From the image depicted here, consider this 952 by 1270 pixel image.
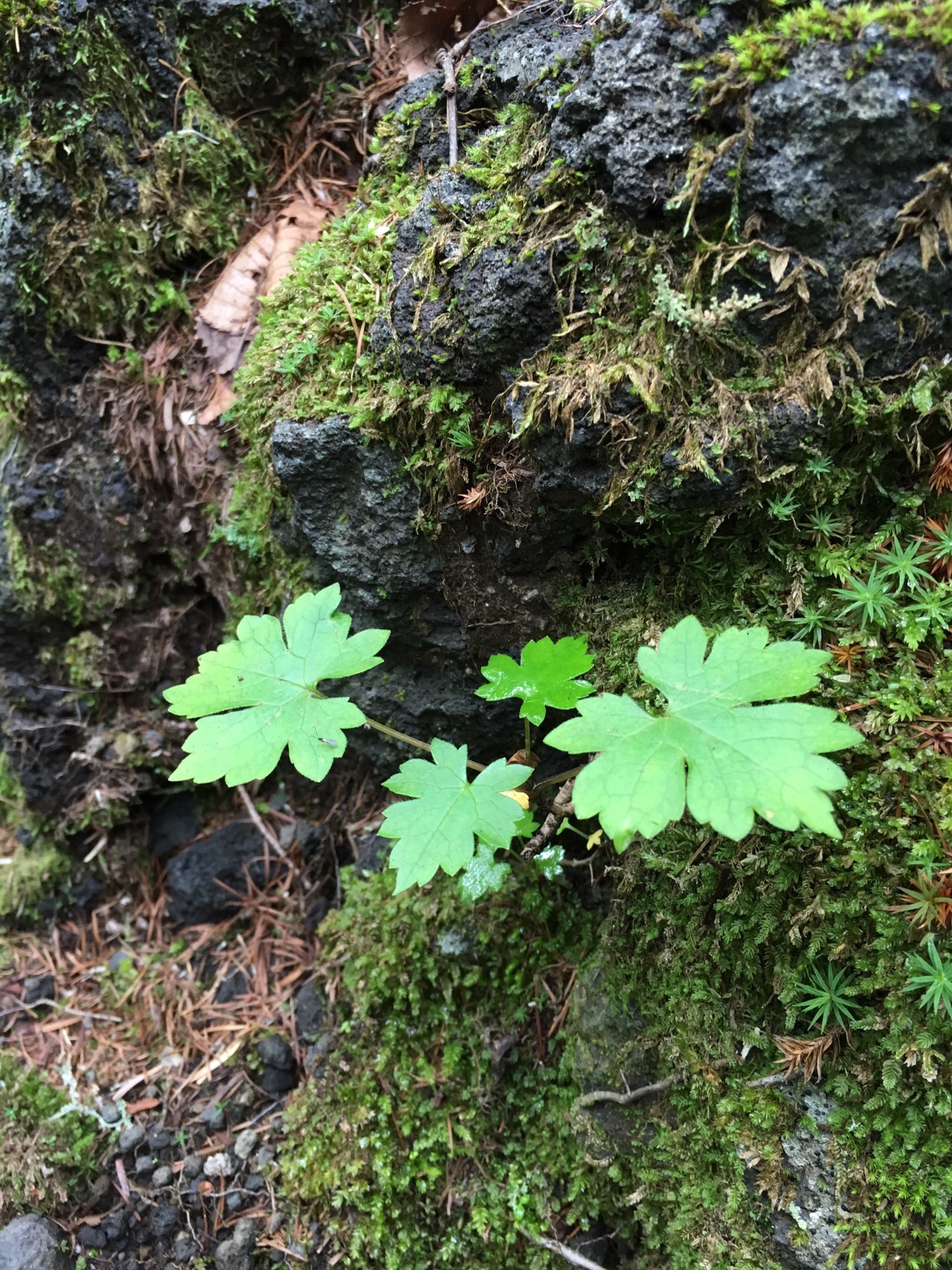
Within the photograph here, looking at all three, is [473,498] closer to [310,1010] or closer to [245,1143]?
[310,1010]

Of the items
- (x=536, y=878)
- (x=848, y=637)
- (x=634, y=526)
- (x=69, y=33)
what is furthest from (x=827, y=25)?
(x=69, y=33)

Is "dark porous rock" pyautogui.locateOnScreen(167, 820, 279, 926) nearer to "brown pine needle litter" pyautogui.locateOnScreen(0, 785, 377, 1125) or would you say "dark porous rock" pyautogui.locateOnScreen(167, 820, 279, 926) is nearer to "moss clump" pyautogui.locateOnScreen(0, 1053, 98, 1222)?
"brown pine needle litter" pyautogui.locateOnScreen(0, 785, 377, 1125)

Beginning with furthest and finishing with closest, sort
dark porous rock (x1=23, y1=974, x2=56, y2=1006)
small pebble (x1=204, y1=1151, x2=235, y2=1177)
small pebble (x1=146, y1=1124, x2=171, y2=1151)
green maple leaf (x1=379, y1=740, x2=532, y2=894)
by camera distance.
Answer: dark porous rock (x1=23, y1=974, x2=56, y2=1006) → small pebble (x1=146, y1=1124, x2=171, y2=1151) → small pebble (x1=204, y1=1151, x2=235, y2=1177) → green maple leaf (x1=379, y1=740, x2=532, y2=894)

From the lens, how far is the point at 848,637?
74.5 inches

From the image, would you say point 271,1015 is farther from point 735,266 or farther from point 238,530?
point 735,266

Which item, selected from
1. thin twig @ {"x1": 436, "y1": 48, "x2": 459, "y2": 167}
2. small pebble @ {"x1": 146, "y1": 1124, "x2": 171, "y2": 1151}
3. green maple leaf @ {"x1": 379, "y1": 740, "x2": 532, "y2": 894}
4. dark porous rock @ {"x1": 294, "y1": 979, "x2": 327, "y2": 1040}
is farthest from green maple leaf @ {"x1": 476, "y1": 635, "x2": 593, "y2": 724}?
small pebble @ {"x1": 146, "y1": 1124, "x2": 171, "y2": 1151}

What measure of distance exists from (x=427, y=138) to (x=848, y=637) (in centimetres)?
217

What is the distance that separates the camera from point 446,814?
2.04 metres

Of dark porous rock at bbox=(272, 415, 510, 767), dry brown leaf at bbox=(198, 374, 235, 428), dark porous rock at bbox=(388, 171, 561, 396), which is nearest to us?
dark porous rock at bbox=(388, 171, 561, 396)

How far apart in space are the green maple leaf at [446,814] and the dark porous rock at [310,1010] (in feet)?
Answer: 4.62

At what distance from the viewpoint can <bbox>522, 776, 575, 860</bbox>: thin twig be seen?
2.22 metres

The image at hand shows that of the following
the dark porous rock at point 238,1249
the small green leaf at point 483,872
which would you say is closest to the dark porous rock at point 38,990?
the dark porous rock at point 238,1249

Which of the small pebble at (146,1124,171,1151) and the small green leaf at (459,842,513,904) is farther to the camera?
the small pebble at (146,1124,171,1151)

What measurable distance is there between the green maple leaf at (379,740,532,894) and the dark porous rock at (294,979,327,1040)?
1.41 meters
